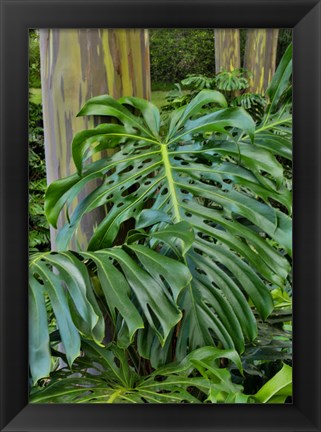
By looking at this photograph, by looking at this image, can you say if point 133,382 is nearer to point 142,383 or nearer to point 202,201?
point 142,383

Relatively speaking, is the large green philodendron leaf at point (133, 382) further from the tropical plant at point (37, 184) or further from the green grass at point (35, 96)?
the green grass at point (35, 96)

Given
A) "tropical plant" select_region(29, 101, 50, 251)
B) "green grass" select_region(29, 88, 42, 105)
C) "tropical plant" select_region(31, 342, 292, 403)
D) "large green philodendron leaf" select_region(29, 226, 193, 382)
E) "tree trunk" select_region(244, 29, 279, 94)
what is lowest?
"tropical plant" select_region(31, 342, 292, 403)

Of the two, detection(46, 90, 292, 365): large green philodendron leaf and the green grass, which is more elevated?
the green grass

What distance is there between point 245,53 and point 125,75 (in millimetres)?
225

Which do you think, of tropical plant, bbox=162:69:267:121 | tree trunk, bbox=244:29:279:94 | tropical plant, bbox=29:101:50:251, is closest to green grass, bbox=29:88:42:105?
tropical plant, bbox=29:101:50:251

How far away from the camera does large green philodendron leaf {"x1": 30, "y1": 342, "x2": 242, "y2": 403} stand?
1.05 metres

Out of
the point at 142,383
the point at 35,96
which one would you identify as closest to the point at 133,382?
the point at 142,383

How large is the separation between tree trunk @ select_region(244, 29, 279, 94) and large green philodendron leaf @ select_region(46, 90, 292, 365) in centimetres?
7

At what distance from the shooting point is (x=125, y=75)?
108 centimetres

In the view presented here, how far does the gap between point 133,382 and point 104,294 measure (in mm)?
179

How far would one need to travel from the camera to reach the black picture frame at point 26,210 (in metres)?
1.05

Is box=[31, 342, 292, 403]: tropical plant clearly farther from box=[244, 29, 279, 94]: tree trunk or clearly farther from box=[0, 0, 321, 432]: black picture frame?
box=[244, 29, 279, 94]: tree trunk

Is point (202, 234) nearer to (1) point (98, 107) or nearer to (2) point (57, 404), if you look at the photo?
(1) point (98, 107)
